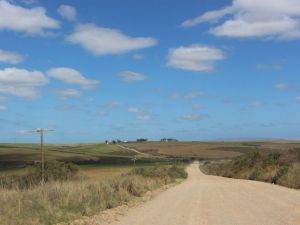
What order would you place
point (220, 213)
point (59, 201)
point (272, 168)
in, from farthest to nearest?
1. point (272, 168)
2. point (59, 201)
3. point (220, 213)

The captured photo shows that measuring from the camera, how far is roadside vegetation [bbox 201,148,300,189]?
37347mm

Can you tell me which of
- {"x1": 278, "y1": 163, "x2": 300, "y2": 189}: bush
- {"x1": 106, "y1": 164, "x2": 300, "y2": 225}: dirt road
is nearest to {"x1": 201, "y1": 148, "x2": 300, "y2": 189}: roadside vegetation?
{"x1": 278, "y1": 163, "x2": 300, "y2": 189}: bush

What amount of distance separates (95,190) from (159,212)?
17.8 ft

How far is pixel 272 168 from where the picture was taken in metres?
51.3

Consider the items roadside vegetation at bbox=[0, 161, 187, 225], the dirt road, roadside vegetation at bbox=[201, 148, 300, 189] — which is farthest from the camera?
roadside vegetation at bbox=[201, 148, 300, 189]

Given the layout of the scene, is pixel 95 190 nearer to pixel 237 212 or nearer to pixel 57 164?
pixel 237 212

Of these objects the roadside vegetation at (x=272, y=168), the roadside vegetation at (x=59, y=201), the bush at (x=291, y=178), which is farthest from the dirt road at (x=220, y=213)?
the roadside vegetation at (x=272, y=168)

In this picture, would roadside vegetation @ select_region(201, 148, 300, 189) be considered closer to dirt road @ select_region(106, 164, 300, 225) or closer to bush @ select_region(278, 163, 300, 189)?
bush @ select_region(278, 163, 300, 189)

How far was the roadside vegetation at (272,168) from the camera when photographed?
37.3 meters

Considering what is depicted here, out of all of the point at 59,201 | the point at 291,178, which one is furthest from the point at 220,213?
the point at 291,178

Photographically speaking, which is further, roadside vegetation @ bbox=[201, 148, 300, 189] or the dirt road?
roadside vegetation @ bbox=[201, 148, 300, 189]

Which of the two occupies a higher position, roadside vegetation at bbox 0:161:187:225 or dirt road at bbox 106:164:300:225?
roadside vegetation at bbox 0:161:187:225

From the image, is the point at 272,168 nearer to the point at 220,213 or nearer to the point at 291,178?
the point at 291,178

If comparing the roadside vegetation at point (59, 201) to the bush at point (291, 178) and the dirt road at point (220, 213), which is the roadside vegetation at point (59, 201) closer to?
the dirt road at point (220, 213)
